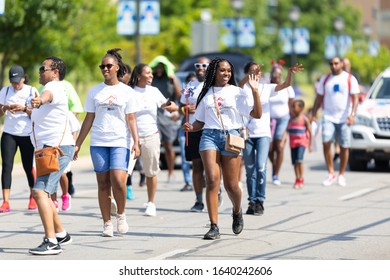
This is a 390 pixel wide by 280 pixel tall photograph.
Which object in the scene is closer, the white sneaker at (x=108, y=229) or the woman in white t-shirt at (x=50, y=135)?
the woman in white t-shirt at (x=50, y=135)

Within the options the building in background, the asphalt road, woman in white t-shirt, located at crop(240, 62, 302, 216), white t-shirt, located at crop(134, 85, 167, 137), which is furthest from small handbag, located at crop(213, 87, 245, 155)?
the building in background

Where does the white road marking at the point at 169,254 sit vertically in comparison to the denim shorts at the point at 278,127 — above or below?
below

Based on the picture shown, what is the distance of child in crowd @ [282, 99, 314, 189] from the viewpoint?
18328mm

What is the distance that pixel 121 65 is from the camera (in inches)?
478

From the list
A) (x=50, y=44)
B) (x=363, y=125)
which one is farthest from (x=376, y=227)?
(x=50, y=44)

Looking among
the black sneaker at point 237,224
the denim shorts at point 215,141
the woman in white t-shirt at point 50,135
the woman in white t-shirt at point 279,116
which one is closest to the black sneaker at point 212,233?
the black sneaker at point 237,224

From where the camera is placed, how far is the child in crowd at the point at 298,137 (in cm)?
1833

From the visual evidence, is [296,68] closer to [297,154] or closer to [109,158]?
[109,158]

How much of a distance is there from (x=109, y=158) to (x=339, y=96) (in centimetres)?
707

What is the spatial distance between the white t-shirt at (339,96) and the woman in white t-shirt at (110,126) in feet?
22.4

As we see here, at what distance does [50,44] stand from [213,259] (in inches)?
875

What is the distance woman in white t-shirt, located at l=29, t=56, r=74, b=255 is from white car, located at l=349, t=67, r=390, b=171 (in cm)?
1003

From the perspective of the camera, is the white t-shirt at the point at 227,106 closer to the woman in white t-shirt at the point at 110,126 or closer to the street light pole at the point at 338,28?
the woman in white t-shirt at the point at 110,126

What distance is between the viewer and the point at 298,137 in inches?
733
